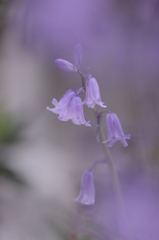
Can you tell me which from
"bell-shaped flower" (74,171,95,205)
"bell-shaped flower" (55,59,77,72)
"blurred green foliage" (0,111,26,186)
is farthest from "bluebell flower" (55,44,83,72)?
"blurred green foliage" (0,111,26,186)

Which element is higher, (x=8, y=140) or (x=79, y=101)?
(x=79, y=101)

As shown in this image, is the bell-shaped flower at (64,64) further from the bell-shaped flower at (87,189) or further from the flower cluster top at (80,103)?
the bell-shaped flower at (87,189)

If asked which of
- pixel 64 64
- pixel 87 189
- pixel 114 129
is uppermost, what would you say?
pixel 64 64

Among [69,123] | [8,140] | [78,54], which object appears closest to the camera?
[78,54]

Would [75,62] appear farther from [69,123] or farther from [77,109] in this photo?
[69,123]

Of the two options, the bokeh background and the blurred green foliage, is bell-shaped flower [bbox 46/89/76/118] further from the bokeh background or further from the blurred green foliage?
the blurred green foliage

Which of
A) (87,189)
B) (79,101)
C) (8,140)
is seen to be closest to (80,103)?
(79,101)
